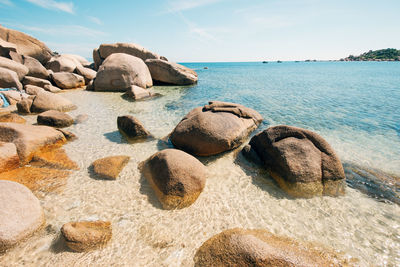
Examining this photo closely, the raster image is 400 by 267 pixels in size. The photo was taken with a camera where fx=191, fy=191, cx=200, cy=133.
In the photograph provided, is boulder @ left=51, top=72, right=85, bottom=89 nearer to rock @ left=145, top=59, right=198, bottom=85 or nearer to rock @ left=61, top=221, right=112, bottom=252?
rock @ left=145, top=59, right=198, bottom=85

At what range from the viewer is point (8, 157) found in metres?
4.30

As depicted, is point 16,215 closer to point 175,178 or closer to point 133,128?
point 175,178

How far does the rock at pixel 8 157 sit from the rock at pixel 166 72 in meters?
15.5

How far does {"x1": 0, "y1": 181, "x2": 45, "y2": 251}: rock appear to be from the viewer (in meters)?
2.71

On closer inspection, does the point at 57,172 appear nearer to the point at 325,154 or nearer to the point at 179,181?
the point at 179,181

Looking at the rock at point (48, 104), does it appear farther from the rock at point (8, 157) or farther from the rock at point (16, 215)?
the rock at point (16, 215)

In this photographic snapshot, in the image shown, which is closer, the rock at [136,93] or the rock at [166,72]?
the rock at [136,93]

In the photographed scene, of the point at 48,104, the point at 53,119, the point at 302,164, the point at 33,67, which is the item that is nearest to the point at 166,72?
the point at 33,67

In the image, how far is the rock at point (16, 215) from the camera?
107 inches

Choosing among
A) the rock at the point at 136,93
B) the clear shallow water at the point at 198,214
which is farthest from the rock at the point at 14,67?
the clear shallow water at the point at 198,214

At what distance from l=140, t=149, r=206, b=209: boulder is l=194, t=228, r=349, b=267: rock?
3.37 feet

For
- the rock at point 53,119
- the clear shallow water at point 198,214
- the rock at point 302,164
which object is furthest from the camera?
the rock at point 53,119

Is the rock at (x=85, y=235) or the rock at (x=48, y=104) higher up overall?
the rock at (x=48, y=104)

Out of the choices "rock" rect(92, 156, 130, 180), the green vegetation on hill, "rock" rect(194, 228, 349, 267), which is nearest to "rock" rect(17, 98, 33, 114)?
"rock" rect(92, 156, 130, 180)
